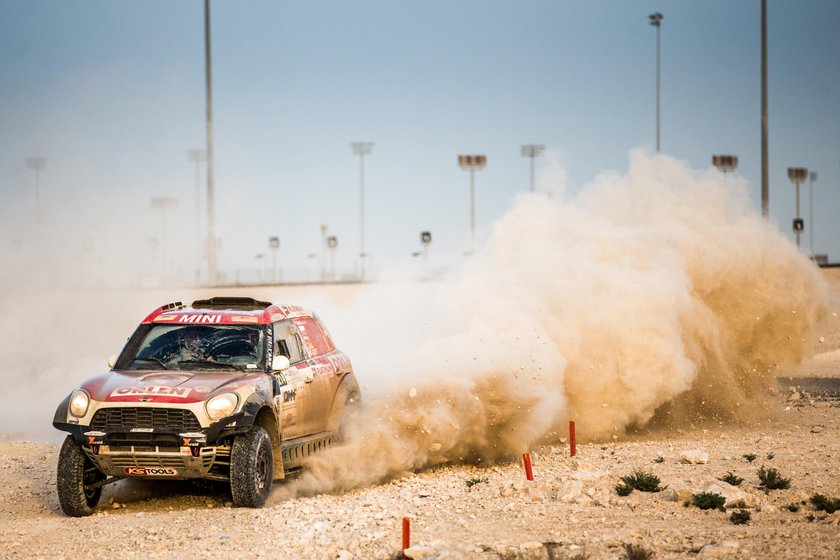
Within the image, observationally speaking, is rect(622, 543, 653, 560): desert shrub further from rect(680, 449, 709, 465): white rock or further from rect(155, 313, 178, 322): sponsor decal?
rect(155, 313, 178, 322): sponsor decal

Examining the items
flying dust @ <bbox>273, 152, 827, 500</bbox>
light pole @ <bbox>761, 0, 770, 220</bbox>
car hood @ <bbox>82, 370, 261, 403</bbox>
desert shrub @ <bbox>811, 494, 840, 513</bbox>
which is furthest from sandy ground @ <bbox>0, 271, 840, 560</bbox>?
light pole @ <bbox>761, 0, 770, 220</bbox>

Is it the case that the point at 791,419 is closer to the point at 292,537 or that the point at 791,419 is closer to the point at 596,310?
the point at 596,310

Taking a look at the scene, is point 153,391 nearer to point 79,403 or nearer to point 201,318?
point 79,403

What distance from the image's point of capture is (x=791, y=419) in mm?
19766

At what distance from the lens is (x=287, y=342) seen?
43.5 feet

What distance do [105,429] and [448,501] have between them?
362cm

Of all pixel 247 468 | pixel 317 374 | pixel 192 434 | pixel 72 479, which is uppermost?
pixel 317 374

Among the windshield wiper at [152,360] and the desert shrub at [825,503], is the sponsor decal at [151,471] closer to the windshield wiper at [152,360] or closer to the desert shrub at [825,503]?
the windshield wiper at [152,360]

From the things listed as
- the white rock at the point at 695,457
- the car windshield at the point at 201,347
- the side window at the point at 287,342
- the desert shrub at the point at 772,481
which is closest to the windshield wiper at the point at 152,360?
the car windshield at the point at 201,347

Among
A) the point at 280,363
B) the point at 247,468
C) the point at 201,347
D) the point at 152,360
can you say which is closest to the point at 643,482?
the point at 280,363

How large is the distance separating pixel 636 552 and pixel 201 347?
570cm

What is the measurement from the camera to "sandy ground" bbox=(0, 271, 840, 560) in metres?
9.87

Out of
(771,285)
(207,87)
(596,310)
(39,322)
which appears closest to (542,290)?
(596,310)

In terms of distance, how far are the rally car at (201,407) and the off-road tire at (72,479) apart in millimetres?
10
